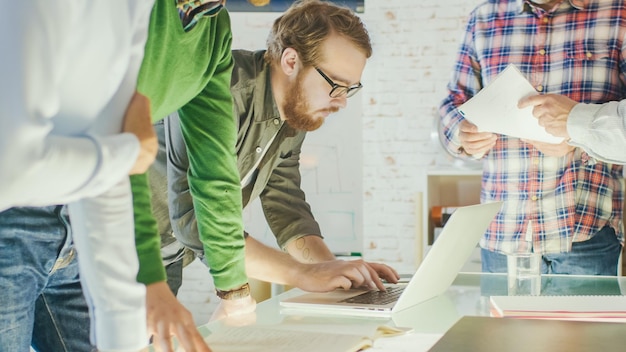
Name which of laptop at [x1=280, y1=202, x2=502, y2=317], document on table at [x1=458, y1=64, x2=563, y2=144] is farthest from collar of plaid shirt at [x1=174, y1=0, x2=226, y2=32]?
document on table at [x1=458, y1=64, x2=563, y2=144]

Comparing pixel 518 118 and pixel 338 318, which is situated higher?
pixel 518 118

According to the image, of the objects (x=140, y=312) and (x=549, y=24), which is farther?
(x=549, y=24)

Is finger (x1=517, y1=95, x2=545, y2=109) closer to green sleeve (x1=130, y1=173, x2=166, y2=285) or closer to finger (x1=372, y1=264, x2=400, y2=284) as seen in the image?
finger (x1=372, y1=264, x2=400, y2=284)

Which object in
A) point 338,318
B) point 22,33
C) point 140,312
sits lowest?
point 338,318

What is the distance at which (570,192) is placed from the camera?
1829mm

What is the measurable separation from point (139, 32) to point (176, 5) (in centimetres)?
14

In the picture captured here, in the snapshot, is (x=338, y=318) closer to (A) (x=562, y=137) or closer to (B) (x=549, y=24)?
(A) (x=562, y=137)

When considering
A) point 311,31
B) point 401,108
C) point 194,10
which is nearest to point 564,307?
point 311,31

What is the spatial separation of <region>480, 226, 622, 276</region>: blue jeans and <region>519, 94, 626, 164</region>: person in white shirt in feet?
0.75

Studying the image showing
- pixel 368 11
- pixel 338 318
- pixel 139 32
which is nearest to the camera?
pixel 139 32

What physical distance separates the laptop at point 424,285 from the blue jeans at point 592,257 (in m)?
0.38

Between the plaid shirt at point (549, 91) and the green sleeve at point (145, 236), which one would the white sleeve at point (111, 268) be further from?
the plaid shirt at point (549, 91)

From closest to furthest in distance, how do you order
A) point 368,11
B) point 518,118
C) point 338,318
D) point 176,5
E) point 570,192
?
point 176,5 < point 338,318 < point 518,118 < point 570,192 < point 368,11

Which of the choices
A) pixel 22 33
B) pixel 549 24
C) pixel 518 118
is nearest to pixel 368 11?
pixel 549 24
